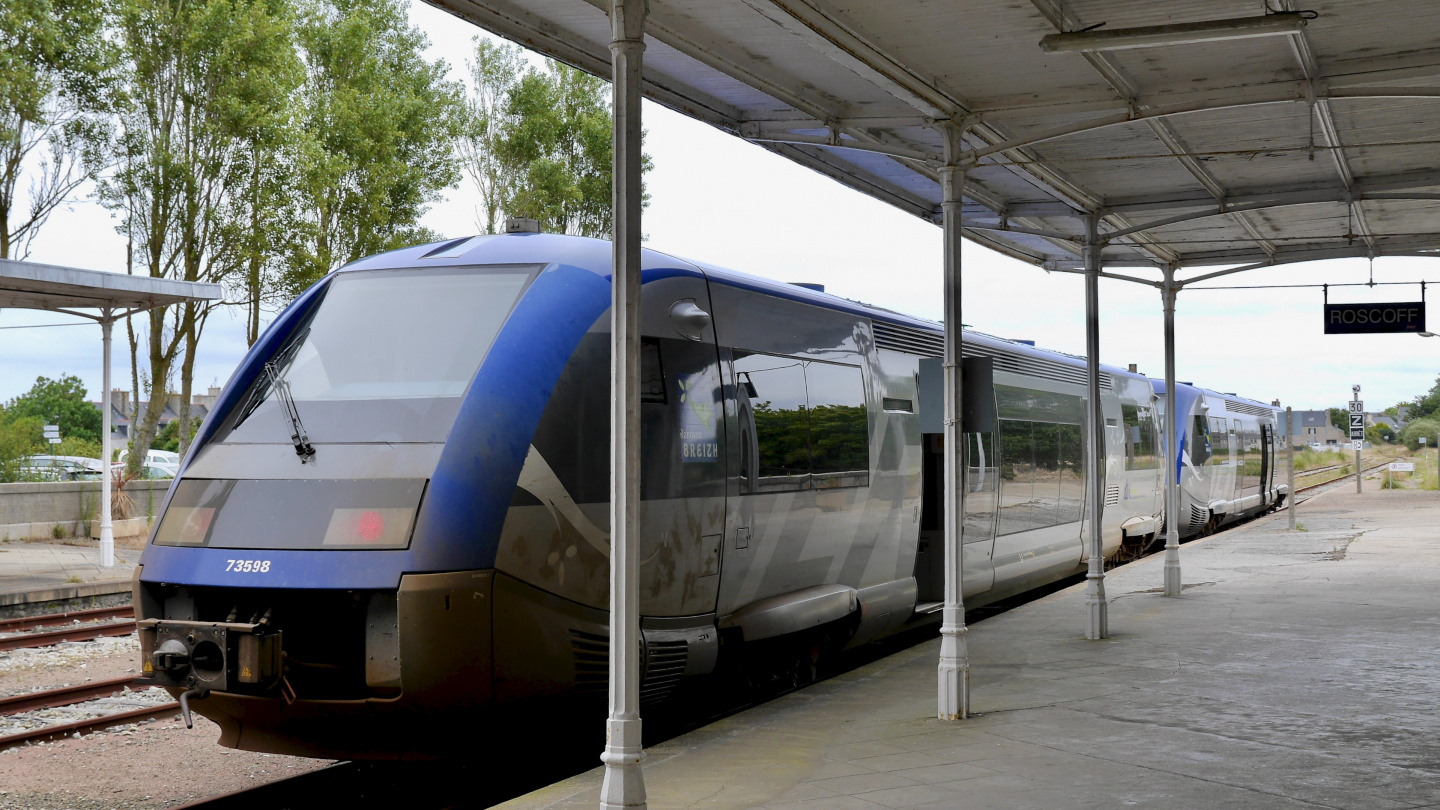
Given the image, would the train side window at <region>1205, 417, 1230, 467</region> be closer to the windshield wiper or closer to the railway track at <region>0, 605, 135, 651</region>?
the railway track at <region>0, 605, 135, 651</region>

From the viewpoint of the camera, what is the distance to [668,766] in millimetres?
6984

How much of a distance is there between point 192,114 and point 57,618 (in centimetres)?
1916

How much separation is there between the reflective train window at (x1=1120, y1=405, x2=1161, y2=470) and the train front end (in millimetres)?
16183

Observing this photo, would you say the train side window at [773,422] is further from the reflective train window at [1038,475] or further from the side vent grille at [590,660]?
the reflective train window at [1038,475]

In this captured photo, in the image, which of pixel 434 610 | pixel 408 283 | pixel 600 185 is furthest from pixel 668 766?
pixel 600 185

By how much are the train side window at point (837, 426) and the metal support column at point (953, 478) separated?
145 centimetres

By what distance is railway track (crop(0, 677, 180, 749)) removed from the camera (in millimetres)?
8797

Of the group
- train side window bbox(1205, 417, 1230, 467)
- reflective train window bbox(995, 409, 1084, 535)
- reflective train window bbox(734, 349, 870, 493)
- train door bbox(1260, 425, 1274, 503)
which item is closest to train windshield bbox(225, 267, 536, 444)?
reflective train window bbox(734, 349, 870, 493)

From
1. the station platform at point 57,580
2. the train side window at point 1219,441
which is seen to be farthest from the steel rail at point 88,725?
the train side window at point 1219,441

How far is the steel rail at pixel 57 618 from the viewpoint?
1381 centimetres

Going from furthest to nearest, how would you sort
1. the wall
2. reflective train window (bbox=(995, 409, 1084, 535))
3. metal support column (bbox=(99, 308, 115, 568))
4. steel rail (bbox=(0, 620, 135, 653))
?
1. the wall
2. metal support column (bbox=(99, 308, 115, 568))
3. reflective train window (bbox=(995, 409, 1084, 535))
4. steel rail (bbox=(0, 620, 135, 653))

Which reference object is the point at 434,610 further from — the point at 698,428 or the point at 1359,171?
the point at 1359,171

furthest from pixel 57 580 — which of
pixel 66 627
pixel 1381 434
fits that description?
pixel 1381 434

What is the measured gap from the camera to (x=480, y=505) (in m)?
6.35
